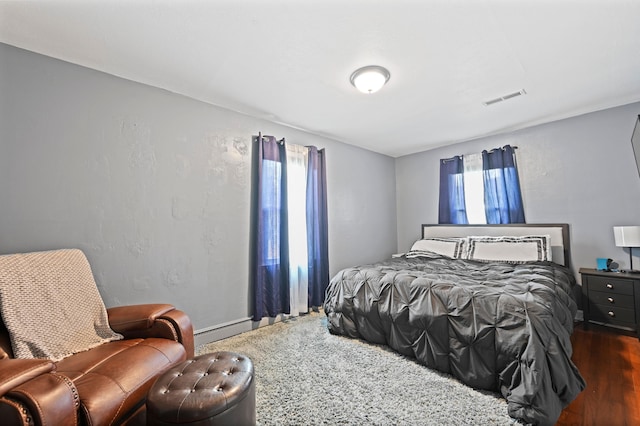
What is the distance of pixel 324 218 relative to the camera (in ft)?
12.2

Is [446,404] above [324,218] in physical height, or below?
below

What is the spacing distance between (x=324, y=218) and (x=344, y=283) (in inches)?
45.6

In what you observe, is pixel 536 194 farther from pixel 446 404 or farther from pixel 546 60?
pixel 446 404

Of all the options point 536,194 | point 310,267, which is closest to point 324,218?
point 310,267

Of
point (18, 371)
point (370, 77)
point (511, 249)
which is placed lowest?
point (18, 371)

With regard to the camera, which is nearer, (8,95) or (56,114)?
(8,95)

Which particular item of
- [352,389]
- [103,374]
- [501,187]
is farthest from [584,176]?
[103,374]

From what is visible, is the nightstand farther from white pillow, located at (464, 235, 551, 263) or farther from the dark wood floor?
white pillow, located at (464, 235, 551, 263)

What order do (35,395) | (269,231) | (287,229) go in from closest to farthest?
1. (35,395)
2. (269,231)
3. (287,229)

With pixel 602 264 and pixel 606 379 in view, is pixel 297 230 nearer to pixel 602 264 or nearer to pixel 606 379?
pixel 606 379

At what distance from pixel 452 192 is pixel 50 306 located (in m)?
4.61

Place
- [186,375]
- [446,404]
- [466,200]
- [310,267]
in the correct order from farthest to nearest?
A: [466,200] → [310,267] → [446,404] → [186,375]

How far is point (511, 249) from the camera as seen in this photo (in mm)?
3248

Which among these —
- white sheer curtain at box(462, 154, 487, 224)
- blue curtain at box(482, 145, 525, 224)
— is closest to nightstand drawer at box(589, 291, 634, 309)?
blue curtain at box(482, 145, 525, 224)
